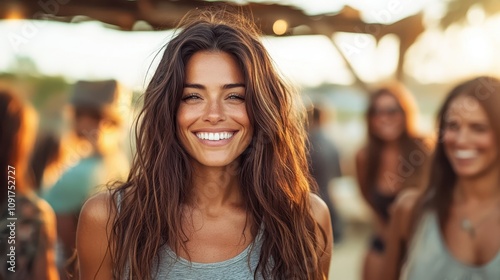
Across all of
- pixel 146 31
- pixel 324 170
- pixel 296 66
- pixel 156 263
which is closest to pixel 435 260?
pixel 324 170

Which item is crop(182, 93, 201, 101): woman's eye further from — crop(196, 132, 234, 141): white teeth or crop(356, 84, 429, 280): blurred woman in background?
crop(356, 84, 429, 280): blurred woman in background

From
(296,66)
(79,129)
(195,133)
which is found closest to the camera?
(195,133)

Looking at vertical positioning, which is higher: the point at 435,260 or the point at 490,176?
the point at 490,176

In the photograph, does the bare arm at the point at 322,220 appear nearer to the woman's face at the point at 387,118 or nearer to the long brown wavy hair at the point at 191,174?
the long brown wavy hair at the point at 191,174

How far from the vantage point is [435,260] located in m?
3.36

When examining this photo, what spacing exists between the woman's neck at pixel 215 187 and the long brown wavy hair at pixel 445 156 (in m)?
1.71

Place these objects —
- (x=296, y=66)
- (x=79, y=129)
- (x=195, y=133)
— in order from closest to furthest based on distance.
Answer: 1. (x=195, y=133)
2. (x=79, y=129)
3. (x=296, y=66)

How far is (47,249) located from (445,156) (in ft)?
6.03

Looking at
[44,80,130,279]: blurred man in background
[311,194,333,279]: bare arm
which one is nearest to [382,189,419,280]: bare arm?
[44,80,130,279]: blurred man in background

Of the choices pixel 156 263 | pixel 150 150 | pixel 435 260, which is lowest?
pixel 435 260

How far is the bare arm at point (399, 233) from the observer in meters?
3.49

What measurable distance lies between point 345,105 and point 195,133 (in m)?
1.80

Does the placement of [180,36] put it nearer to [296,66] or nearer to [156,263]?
[156,263]

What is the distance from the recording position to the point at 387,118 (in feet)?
11.6
